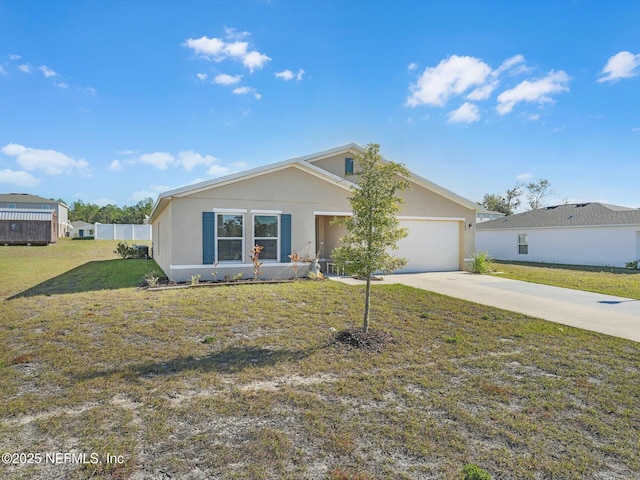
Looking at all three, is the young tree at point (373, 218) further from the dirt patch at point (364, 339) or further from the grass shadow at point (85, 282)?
the grass shadow at point (85, 282)

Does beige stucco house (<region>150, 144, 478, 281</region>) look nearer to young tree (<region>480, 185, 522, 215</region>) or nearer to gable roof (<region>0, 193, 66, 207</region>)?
young tree (<region>480, 185, 522, 215</region>)

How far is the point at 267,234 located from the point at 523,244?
1992cm

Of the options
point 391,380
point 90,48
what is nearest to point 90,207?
point 90,48

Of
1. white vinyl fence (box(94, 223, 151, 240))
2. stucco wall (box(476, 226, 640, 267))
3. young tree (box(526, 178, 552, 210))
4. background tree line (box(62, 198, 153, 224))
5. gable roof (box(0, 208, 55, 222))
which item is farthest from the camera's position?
background tree line (box(62, 198, 153, 224))

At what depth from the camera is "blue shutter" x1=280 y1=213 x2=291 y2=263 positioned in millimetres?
12461

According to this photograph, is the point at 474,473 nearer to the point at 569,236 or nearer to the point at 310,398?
the point at 310,398

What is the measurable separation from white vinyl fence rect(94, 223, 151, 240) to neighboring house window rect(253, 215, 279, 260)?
4112cm

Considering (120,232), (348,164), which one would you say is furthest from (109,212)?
(348,164)

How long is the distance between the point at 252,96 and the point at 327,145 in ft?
12.6

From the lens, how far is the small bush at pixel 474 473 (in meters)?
2.58

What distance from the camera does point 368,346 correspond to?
559 centimetres

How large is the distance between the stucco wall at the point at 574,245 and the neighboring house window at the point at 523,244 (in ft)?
0.65

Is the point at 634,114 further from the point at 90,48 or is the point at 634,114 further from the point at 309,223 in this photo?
the point at 90,48

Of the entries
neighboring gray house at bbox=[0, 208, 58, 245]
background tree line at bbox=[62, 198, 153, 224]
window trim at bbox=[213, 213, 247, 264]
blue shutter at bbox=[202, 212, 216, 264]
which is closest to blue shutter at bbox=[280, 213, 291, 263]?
window trim at bbox=[213, 213, 247, 264]
